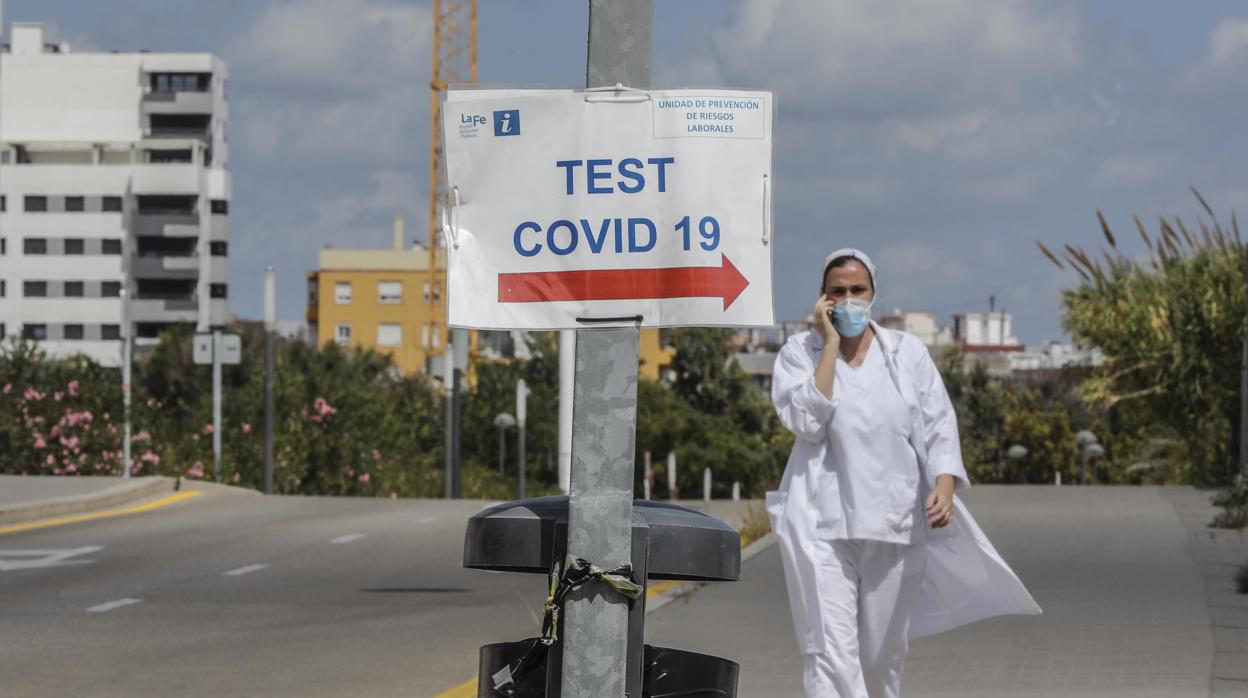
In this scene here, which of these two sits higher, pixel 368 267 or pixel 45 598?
pixel 368 267

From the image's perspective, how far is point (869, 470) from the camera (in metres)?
6.34

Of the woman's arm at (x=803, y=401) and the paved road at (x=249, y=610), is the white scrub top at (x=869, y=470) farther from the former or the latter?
the paved road at (x=249, y=610)

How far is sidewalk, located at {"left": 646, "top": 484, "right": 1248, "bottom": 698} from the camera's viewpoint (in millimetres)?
8922

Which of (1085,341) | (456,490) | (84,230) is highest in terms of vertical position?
(84,230)

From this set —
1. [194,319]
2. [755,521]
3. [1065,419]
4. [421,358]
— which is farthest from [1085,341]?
[421,358]

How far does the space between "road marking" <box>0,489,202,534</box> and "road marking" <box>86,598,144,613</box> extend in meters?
5.68

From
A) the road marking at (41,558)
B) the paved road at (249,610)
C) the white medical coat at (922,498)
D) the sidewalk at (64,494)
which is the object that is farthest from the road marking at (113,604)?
the white medical coat at (922,498)

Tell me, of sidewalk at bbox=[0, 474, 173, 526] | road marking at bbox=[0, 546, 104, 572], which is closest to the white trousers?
road marking at bbox=[0, 546, 104, 572]

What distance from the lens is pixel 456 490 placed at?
43531 millimetres

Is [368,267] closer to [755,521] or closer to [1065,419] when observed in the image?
[1065,419]

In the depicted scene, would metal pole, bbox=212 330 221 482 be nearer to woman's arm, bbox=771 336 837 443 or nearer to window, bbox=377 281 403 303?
woman's arm, bbox=771 336 837 443

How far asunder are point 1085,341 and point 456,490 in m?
16.6

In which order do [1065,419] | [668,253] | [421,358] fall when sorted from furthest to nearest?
[421,358] → [1065,419] → [668,253]

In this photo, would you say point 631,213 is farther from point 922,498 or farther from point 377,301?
point 377,301
